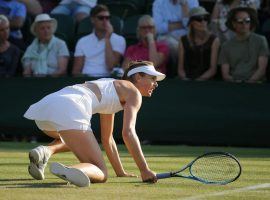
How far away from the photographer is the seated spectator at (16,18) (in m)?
15.8

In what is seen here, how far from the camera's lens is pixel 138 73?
7711mm

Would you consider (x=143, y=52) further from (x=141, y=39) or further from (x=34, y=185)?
(x=34, y=185)

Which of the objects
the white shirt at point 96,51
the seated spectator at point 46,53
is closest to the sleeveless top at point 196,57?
the white shirt at point 96,51

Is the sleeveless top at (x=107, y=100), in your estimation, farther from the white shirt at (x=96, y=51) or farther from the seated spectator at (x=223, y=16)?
the seated spectator at (x=223, y=16)

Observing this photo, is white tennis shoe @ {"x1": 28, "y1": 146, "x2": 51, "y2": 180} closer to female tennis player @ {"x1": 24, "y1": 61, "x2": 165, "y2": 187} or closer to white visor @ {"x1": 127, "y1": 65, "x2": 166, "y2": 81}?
female tennis player @ {"x1": 24, "y1": 61, "x2": 165, "y2": 187}

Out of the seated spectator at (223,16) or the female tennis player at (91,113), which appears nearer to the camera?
the female tennis player at (91,113)

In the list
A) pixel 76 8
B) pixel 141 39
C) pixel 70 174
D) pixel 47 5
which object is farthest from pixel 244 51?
pixel 70 174

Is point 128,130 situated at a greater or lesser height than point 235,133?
greater

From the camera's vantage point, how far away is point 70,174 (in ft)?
22.7

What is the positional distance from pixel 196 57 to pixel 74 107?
7.05 meters

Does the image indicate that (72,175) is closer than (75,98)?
Yes

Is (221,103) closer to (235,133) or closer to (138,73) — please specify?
(235,133)

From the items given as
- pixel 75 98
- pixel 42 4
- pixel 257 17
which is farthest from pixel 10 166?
pixel 42 4

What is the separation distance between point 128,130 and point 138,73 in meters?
0.67
